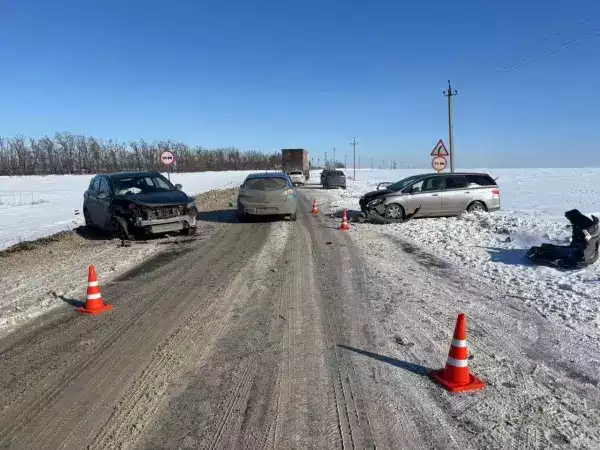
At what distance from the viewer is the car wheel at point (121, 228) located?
11.0 meters

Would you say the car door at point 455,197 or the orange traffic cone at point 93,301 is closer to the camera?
the orange traffic cone at point 93,301

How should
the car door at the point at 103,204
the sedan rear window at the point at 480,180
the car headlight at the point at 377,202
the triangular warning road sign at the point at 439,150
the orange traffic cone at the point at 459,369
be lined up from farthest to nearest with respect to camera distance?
the triangular warning road sign at the point at 439,150 → the sedan rear window at the point at 480,180 → the car headlight at the point at 377,202 → the car door at the point at 103,204 → the orange traffic cone at the point at 459,369

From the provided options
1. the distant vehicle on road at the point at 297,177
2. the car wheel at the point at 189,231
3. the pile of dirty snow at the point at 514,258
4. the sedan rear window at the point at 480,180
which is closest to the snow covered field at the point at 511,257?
the pile of dirty snow at the point at 514,258

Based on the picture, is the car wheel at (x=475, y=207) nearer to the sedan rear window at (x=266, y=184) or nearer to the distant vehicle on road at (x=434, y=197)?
the distant vehicle on road at (x=434, y=197)

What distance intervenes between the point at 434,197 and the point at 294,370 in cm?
1215

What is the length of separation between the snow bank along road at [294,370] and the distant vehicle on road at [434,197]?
26.0 ft

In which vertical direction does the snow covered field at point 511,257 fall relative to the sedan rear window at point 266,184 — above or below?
below

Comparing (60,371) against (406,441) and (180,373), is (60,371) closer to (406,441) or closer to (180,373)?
(180,373)

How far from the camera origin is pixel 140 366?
13.4 feet

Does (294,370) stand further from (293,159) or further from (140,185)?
(293,159)

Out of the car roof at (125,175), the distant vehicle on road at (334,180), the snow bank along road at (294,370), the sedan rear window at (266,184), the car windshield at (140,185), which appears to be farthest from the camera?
the distant vehicle on road at (334,180)

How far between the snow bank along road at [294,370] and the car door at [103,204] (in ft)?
17.5

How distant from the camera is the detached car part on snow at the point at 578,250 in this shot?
23.8 feet

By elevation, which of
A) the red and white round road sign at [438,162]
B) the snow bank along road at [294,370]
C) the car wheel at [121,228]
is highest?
the red and white round road sign at [438,162]
